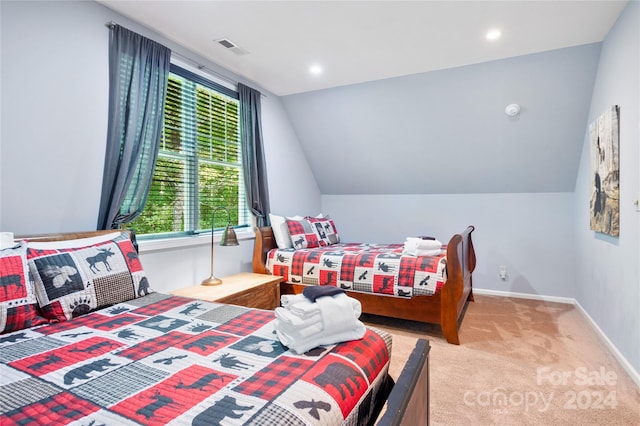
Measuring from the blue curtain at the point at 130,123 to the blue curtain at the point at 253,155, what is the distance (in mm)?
993

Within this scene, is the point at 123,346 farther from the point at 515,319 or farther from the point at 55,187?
the point at 515,319

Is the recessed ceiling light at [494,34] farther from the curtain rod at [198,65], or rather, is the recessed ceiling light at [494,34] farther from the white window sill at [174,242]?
the white window sill at [174,242]

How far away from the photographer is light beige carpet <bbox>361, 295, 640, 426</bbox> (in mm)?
1842

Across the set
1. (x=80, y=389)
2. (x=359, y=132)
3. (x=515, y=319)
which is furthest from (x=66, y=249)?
(x=515, y=319)

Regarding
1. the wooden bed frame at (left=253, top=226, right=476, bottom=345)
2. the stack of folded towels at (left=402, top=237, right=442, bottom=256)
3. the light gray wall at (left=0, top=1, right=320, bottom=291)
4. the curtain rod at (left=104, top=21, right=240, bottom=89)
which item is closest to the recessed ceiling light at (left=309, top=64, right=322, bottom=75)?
the curtain rod at (left=104, top=21, right=240, bottom=89)

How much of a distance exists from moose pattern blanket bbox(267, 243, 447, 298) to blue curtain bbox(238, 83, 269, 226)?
0.54m

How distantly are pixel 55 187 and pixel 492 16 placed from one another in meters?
3.13

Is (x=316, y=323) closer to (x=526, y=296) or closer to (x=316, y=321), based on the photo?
(x=316, y=321)

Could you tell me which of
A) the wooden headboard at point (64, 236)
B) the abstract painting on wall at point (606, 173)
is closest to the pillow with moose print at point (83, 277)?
the wooden headboard at point (64, 236)

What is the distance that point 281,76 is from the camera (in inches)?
141

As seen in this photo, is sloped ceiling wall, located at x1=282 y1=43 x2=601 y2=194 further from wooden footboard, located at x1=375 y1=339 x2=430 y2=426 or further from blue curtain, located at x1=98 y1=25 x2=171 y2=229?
wooden footboard, located at x1=375 y1=339 x2=430 y2=426

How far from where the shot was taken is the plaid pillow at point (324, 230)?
3.95 metres

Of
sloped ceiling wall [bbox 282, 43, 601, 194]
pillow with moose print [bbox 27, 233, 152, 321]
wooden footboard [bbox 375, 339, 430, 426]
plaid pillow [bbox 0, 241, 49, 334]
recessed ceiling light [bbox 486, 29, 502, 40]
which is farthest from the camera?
sloped ceiling wall [bbox 282, 43, 601, 194]

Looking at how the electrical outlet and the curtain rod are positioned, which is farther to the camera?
the electrical outlet
